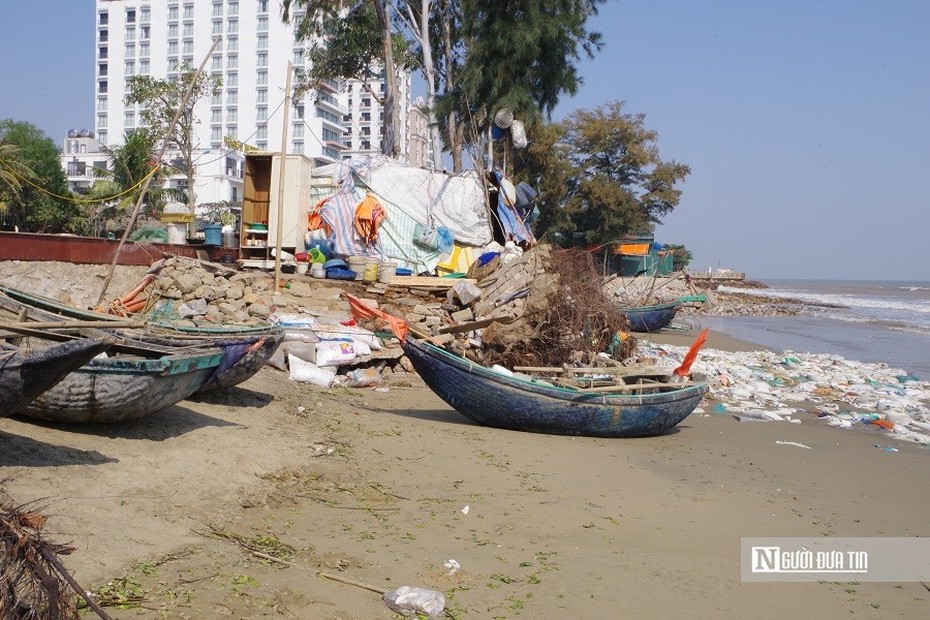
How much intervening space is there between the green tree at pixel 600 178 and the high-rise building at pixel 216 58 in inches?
1769

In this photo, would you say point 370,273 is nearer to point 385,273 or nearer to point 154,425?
point 385,273

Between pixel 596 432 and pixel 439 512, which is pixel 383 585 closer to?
pixel 439 512

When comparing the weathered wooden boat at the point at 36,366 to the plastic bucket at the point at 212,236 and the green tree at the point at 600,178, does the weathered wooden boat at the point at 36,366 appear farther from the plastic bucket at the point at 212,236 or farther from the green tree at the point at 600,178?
the green tree at the point at 600,178

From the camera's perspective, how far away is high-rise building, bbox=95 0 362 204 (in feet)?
259

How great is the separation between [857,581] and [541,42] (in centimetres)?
1889

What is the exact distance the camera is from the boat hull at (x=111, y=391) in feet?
19.9

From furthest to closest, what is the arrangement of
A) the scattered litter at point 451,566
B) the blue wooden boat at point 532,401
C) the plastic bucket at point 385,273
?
the plastic bucket at point 385,273 → the blue wooden boat at point 532,401 → the scattered litter at point 451,566

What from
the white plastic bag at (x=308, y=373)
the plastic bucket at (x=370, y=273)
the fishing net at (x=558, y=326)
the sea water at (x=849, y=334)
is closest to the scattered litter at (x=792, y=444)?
the fishing net at (x=558, y=326)

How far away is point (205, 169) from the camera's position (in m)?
65.1

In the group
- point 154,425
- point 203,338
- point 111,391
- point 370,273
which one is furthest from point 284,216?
point 111,391

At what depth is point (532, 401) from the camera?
29.8ft

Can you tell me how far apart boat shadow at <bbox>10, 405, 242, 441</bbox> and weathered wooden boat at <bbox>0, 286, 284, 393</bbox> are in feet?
1.23

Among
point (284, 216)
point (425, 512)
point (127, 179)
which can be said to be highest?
point (127, 179)

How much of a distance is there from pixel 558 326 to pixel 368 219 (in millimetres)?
5613
